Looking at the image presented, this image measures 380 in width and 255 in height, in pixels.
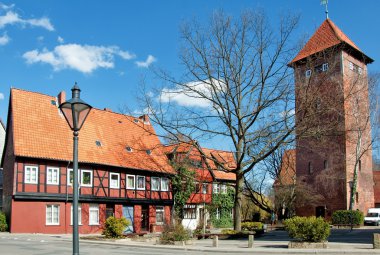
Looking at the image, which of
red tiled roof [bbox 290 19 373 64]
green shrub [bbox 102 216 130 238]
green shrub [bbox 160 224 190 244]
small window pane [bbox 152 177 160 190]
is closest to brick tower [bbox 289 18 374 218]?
red tiled roof [bbox 290 19 373 64]

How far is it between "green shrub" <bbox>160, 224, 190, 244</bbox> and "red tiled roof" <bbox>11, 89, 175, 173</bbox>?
11065 millimetres

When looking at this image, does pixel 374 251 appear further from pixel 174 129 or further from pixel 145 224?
pixel 145 224

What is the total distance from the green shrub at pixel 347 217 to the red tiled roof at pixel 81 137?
57.2ft

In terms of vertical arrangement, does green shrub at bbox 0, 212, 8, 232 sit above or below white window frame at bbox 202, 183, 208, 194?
below

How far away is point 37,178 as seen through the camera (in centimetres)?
3312

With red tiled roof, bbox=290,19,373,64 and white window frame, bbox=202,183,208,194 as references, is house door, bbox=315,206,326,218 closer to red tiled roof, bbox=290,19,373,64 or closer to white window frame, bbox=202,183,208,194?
white window frame, bbox=202,183,208,194

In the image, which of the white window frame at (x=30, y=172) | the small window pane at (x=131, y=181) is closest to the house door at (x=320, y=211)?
the small window pane at (x=131, y=181)

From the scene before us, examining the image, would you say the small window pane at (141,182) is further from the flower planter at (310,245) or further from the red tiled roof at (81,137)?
the flower planter at (310,245)

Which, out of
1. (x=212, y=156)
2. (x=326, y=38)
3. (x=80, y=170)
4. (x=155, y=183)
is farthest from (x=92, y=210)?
(x=326, y=38)

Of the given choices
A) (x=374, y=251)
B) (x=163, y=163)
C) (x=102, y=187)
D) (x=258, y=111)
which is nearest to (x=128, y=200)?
(x=102, y=187)

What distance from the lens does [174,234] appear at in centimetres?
2405

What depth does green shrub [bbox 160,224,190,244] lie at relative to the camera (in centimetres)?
2408

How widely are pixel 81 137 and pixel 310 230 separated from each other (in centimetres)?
2292

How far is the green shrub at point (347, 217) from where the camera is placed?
4453cm
